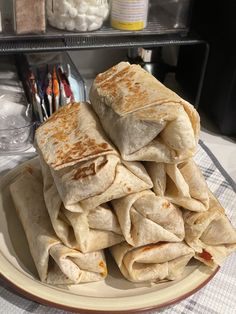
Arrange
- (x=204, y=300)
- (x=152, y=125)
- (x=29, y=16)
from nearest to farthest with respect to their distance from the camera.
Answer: (x=152, y=125), (x=204, y=300), (x=29, y=16)

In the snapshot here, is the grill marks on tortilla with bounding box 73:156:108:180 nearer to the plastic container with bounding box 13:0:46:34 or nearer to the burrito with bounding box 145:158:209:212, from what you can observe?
the burrito with bounding box 145:158:209:212

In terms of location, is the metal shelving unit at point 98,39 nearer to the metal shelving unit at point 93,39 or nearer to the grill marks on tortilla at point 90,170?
the metal shelving unit at point 93,39

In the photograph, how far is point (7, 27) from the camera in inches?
32.1

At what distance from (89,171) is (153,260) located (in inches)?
5.9

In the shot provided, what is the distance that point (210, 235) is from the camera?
1.80 ft

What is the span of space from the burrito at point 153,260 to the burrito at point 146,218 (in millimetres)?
17

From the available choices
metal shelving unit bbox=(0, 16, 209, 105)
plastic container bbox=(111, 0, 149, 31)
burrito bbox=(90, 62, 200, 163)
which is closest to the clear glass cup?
metal shelving unit bbox=(0, 16, 209, 105)

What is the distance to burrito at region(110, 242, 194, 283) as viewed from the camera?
1.73ft

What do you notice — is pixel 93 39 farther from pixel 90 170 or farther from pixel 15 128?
pixel 90 170

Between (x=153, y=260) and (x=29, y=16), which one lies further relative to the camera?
(x=29, y=16)

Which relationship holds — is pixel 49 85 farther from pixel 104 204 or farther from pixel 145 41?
pixel 104 204

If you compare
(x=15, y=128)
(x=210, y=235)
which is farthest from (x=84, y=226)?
(x=15, y=128)

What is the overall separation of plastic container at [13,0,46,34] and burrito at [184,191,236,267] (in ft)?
1.58

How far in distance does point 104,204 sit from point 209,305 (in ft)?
0.68
